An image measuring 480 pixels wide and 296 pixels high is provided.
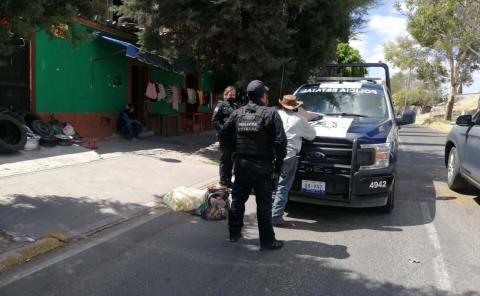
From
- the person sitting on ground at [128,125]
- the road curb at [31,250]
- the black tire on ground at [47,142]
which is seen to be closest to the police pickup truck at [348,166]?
the road curb at [31,250]

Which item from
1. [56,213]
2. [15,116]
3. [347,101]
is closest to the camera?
[56,213]

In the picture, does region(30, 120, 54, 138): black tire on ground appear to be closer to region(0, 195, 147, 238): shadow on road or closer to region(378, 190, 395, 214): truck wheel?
region(0, 195, 147, 238): shadow on road

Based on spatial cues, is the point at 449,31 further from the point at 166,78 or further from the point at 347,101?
the point at 347,101

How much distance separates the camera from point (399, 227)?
6652 millimetres

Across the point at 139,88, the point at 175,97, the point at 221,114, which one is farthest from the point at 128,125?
the point at 221,114

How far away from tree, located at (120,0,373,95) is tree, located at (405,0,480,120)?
15.9 meters

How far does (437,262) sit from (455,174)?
4.28 m

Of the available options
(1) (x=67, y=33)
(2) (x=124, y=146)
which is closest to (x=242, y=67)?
(2) (x=124, y=146)

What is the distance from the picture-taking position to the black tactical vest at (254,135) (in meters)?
5.39

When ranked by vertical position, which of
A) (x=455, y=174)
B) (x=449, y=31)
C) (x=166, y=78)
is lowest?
(x=455, y=174)

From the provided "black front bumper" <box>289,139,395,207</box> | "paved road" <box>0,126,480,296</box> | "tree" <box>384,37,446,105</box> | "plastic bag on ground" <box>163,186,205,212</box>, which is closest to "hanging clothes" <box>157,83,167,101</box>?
"plastic bag on ground" <box>163,186,205,212</box>

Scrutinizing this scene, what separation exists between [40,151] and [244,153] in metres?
6.33

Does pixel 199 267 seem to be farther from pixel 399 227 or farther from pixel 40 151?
pixel 40 151

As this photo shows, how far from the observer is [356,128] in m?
6.90
